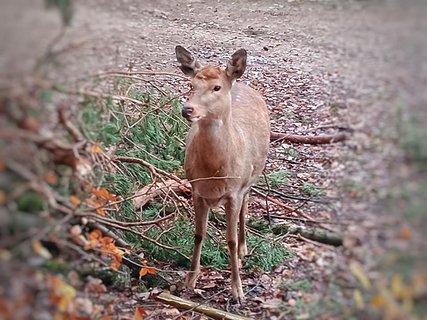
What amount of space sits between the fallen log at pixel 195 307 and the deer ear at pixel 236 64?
4.54 feet

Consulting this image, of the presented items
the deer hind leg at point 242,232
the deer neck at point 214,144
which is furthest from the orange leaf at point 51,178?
the deer hind leg at point 242,232

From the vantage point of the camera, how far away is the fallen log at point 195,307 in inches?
158

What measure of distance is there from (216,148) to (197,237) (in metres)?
0.79

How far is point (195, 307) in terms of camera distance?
4.02m

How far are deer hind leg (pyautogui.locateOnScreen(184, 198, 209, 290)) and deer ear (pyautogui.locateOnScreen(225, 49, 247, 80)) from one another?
0.85 metres

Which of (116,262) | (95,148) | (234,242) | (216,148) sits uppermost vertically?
(95,148)

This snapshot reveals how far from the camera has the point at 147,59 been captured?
269 inches

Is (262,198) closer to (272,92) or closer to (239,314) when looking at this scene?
(239,314)

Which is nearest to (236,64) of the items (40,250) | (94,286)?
(94,286)

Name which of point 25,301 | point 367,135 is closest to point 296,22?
point 367,135

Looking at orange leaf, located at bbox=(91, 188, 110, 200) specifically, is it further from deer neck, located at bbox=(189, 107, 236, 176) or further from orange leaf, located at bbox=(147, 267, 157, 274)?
orange leaf, located at bbox=(147, 267, 157, 274)

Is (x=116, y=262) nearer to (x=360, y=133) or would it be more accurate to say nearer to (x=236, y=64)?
(x=236, y=64)

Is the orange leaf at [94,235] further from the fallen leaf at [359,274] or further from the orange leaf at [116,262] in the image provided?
the fallen leaf at [359,274]

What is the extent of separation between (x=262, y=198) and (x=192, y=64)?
6.67 ft
